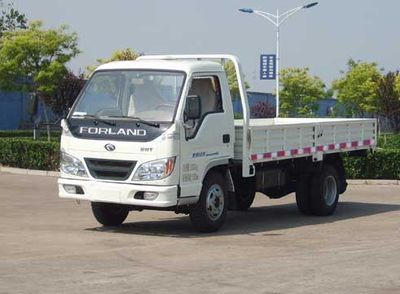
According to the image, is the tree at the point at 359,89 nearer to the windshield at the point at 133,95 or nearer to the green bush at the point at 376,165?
the green bush at the point at 376,165

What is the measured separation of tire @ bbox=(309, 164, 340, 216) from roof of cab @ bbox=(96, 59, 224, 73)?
312 cm

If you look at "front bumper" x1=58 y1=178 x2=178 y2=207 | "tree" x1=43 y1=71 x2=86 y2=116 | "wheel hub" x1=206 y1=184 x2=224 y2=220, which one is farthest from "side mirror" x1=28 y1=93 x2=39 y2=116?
"tree" x1=43 y1=71 x2=86 y2=116

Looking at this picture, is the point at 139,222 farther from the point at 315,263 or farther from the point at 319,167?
the point at 315,263

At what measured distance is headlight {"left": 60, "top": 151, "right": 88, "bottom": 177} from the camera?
12.2 m

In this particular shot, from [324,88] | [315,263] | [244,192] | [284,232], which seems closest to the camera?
[315,263]

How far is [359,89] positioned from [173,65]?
113ft

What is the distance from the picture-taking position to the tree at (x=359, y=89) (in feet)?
148

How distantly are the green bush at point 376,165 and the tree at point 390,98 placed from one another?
19.1 meters

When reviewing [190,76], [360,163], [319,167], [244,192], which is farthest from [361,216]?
[360,163]

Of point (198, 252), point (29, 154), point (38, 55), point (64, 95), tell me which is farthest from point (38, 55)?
point (198, 252)

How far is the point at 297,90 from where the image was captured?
174 feet

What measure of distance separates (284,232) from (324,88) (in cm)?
Answer: 4303

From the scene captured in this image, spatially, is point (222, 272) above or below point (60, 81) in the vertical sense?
below

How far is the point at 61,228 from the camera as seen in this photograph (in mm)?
13047
